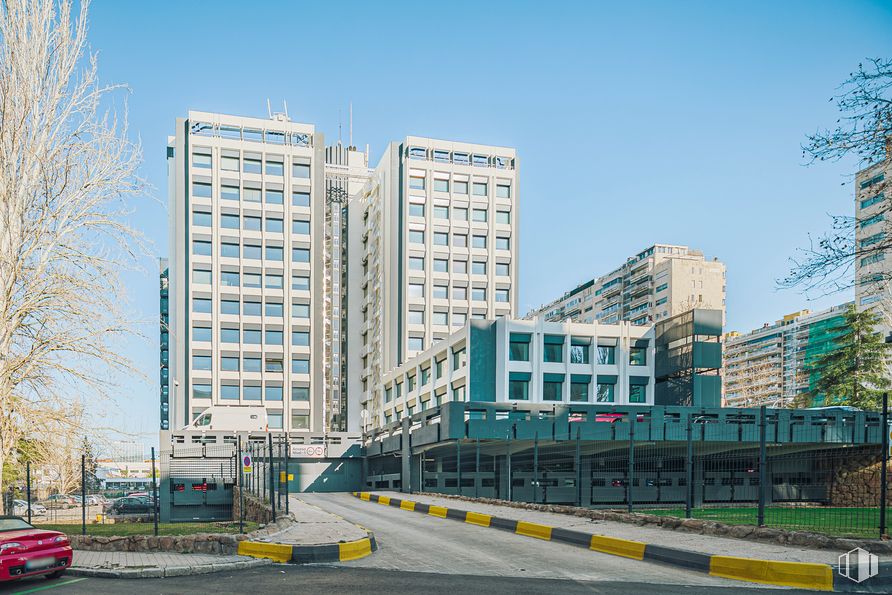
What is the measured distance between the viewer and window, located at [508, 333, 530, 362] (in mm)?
60594

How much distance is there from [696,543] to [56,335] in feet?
45.0

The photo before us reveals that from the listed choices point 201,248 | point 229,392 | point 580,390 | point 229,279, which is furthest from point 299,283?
point 580,390

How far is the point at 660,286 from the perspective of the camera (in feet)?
418

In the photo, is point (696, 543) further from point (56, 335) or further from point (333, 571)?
point (56, 335)

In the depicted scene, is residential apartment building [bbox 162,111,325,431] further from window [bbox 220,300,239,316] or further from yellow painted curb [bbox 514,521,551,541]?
yellow painted curb [bbox 514,521,551,541]

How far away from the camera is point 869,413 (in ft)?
149

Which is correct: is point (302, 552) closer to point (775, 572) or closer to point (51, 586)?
point (51, 586)

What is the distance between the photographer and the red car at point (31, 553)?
11828 mm

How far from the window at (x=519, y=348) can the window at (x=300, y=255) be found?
30546mm

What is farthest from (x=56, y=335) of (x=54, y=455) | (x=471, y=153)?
(x=471, y=153)

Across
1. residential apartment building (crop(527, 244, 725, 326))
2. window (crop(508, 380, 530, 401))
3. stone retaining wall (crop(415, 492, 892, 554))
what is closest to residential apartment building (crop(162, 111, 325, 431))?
window (crop(508, 380, 530, 401))

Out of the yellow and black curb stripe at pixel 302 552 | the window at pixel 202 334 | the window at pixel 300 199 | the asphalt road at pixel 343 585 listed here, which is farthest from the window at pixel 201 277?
the asphalt road at pixel 343 585

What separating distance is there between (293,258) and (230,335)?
10426 mm

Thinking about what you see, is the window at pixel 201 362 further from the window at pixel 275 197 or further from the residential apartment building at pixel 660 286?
the residential apartment building at pixel 660 286
